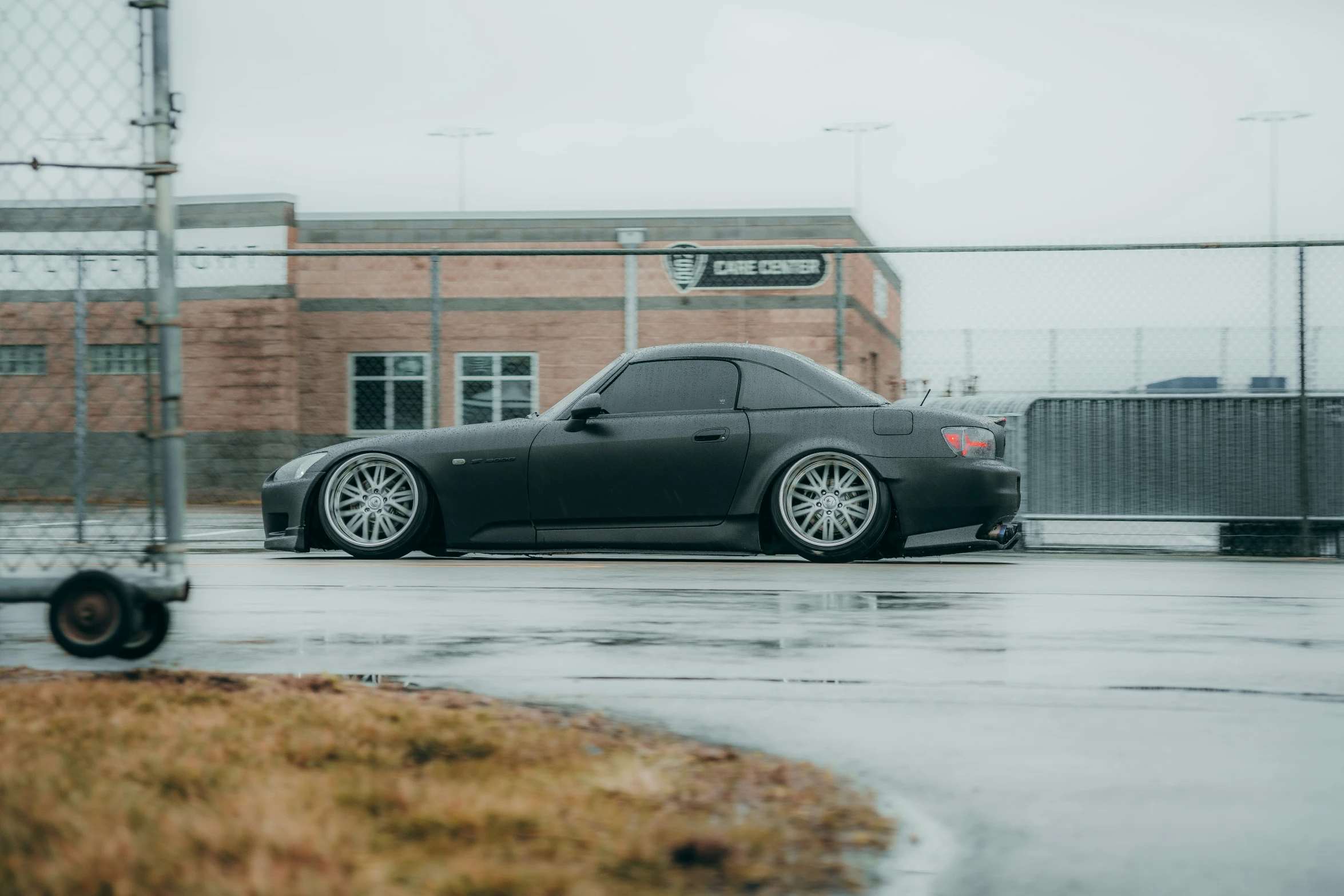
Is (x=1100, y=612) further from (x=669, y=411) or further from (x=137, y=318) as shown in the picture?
(x=137, y=318)

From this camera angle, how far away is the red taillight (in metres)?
9.02

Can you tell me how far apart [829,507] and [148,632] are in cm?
467

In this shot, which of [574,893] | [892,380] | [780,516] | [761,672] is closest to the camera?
[574,893]

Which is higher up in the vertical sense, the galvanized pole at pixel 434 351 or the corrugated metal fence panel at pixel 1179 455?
the galvanized pole at pixel 434 351

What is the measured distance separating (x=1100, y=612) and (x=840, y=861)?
14.4 ft

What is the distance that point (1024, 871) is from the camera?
2.97 m

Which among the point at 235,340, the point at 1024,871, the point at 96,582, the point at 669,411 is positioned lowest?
the point at 1024,871

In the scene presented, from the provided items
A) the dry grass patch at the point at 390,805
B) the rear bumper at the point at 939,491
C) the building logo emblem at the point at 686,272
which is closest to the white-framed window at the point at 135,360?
the dry grass patch at the point at 390,805

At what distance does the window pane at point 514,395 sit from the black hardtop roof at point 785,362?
62.5 feet

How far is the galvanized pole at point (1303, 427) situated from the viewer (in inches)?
434

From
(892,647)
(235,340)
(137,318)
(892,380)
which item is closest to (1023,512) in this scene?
(892,380)

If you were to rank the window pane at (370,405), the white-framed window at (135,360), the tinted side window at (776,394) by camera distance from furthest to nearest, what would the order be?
the window pane at (370,405) < the tinted side window at (776,394) < the white-framed window at (135,360)

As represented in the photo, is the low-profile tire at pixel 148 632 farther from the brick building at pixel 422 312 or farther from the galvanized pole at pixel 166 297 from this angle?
the brick building at pixel 422 312

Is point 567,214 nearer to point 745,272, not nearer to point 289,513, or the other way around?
point 745,272
